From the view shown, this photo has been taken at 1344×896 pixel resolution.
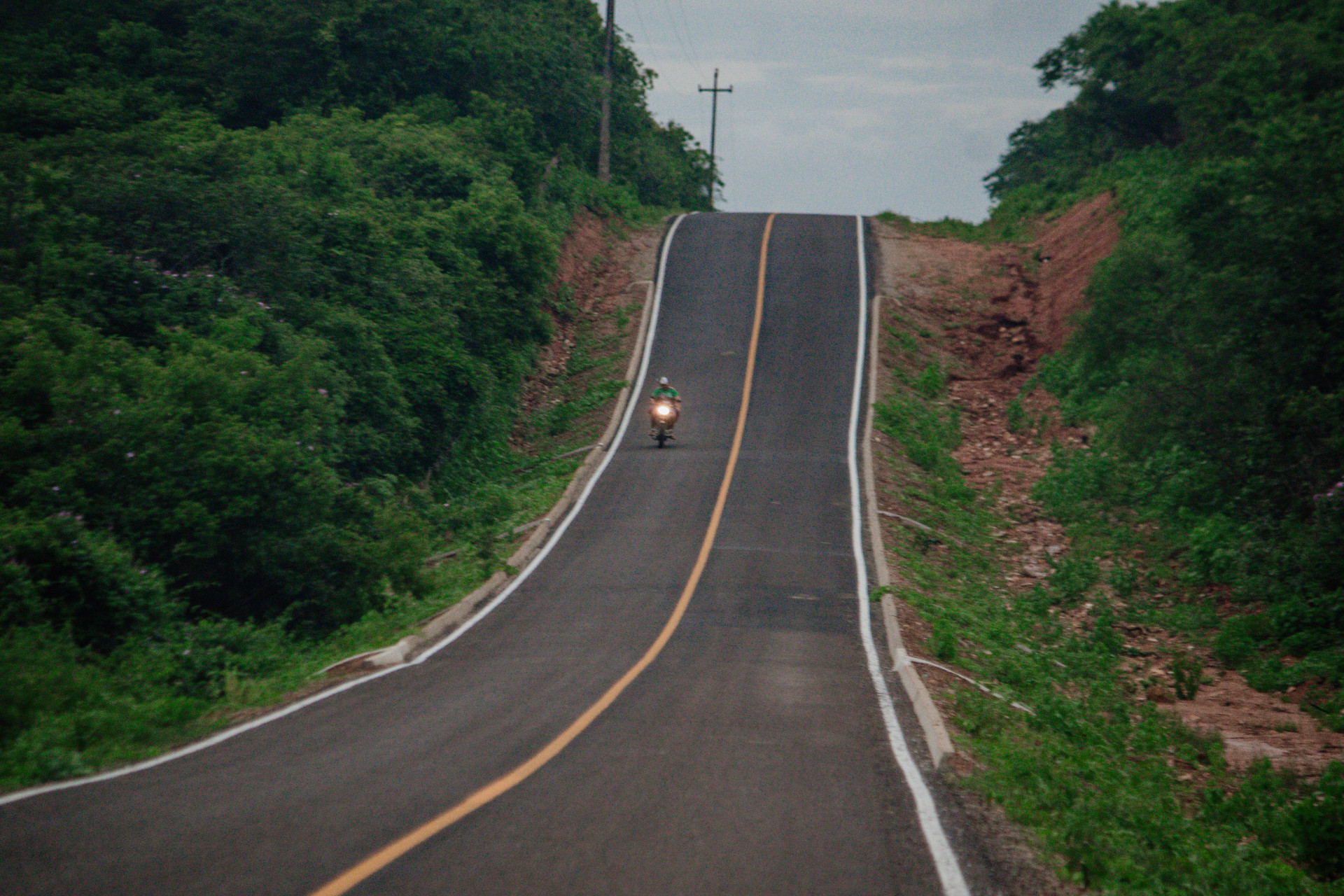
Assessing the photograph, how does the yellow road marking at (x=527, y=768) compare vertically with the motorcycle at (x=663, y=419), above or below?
below

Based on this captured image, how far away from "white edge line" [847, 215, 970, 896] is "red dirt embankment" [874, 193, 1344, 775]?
0.67 meters

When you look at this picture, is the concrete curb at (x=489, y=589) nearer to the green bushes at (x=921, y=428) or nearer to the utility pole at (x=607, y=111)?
the green bushes at (x=921, y=428)

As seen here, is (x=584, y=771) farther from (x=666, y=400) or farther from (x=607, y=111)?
(x=607, y=111)

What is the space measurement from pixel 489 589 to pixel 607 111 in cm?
3569

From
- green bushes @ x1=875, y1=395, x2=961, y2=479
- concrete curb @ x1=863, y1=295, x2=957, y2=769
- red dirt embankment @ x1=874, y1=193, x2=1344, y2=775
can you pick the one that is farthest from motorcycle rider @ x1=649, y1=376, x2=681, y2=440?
red dirt embankment @ x1=874, y1=193, x2=1344, y2=775

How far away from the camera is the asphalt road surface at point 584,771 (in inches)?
241

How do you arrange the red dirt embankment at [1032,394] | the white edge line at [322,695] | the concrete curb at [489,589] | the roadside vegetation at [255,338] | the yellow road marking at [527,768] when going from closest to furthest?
the yellow road marking at [527,768], the white edge line at [322,695], the roadside vegetation at [255,338], the red dirt embankment at [1032,394], the concrete curb at [489,589]

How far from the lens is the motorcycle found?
26469 millimetres

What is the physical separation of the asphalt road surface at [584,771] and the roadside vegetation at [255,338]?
1560 mm

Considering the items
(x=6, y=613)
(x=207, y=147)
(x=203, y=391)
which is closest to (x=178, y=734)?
(x=6, y=613)

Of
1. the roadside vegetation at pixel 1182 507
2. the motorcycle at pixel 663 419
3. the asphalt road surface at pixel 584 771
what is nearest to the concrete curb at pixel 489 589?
the asphalt road surface at pixel 584 771

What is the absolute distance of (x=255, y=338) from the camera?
705 inches

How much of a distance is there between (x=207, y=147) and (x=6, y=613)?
47.8 ft

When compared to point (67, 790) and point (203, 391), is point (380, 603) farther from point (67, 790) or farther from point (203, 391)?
point (67, 790)
